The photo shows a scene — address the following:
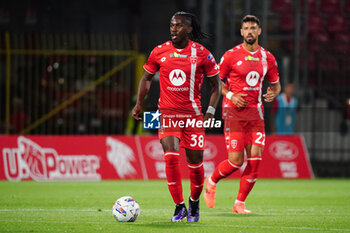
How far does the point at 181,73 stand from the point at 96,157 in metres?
8.60

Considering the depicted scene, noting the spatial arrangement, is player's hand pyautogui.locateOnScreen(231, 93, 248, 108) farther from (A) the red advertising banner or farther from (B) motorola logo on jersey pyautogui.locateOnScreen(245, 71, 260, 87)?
(A) the red advertising banner

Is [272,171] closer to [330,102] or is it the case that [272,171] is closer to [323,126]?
[323,126]

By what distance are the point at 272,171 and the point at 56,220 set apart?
974 centimetres

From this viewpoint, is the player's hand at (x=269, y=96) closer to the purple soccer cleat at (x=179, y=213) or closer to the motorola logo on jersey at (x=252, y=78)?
the motorola logo on jersey at (x=252, y=78)

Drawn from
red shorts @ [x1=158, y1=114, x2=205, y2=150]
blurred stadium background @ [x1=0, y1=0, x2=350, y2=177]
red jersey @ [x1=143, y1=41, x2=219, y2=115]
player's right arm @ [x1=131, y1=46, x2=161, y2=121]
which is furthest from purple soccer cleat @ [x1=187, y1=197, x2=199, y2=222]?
blurred stadium background @ [x1=0, y1=0, x2=350, y2=177]

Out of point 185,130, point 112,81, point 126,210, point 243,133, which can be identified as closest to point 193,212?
point 126,210

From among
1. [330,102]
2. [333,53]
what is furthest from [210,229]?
[330,102]

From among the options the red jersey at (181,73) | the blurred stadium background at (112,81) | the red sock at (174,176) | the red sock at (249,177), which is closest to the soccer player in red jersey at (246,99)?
the red sock at (249,177)

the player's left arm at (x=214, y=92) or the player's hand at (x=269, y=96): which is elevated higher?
the player's left arm at (x=214, y=92)

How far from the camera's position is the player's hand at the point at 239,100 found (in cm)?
1007

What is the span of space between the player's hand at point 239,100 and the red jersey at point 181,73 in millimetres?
1556

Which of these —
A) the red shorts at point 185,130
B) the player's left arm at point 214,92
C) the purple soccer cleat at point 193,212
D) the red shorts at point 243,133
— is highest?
the player's left arm at point 214,92

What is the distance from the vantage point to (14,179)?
16.3 metres

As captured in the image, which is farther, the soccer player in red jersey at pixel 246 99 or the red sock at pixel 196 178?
the soccer player in red jersey at pixel 246 99
